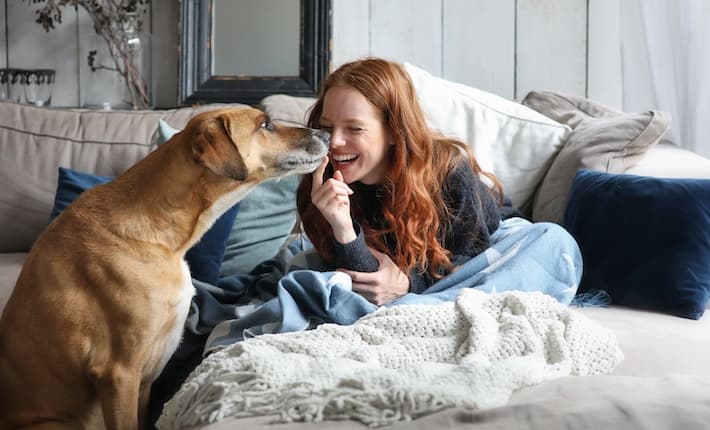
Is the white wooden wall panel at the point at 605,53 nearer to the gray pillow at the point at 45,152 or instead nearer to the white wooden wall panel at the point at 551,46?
the white wooden wall panel at the point at 551,46

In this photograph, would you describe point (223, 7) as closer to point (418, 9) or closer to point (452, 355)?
point (418, 9)

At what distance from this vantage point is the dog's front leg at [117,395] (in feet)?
4.84

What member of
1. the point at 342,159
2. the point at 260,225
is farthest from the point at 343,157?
the point at 260,225

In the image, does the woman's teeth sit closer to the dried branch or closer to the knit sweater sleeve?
the knit sweater sleeve

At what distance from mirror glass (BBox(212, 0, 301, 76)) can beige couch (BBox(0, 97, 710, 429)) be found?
70cm

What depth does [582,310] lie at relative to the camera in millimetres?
1867

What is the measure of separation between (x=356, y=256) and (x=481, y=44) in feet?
5.96

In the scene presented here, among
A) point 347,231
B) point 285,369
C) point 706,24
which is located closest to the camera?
point 285,369

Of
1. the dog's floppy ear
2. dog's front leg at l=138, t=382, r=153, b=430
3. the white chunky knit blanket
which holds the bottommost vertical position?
dog's front leg at l=138, t=382, r=153, b=430

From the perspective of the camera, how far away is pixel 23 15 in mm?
3426

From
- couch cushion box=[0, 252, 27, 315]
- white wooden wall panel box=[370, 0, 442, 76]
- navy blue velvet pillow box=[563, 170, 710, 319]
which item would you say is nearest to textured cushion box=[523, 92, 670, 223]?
navy blue velvet pillow box=[563, 170, 710, 319]

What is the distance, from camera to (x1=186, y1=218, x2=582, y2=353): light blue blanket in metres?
1.58

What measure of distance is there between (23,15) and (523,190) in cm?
231

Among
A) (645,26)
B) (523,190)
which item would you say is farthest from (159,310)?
(645,26)
